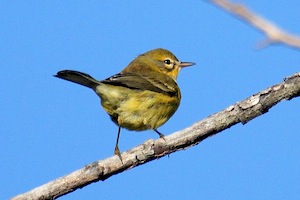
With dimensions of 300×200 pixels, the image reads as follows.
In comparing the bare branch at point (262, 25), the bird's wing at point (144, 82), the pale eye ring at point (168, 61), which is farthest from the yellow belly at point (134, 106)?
the bare branch at point (262, 25)

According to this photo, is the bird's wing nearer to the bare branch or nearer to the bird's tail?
the bird's tail

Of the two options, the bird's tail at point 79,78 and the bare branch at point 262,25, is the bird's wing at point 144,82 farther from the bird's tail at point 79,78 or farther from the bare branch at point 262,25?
the bare branch at point 262,25

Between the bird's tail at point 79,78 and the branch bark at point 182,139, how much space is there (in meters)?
2.01

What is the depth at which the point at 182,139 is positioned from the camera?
16.7 ft

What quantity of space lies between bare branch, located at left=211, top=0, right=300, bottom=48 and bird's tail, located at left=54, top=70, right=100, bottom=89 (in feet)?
18.2

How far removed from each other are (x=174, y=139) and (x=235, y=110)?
0.71 metres

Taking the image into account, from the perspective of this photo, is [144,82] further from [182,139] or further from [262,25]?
[262,25]

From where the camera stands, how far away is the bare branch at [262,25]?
1417 millimetres

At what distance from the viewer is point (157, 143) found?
212 inches

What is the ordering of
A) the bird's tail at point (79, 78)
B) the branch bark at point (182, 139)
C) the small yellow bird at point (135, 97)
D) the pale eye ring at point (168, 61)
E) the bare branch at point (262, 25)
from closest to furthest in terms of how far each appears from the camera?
the bare branch at point (262, 25) → the branch bark at point (182, 139) → the bird's tail at point (79, 78) → the small yellow bird at point (135, 97) → the pale eye ring at point (168, 61)

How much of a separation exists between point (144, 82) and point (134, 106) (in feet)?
2.53

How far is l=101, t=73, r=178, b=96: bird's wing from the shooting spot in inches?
305

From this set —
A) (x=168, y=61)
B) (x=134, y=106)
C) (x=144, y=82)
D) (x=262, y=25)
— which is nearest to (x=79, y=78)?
(x=134, y=106)

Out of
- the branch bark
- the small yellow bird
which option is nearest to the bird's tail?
the small yellow bird
